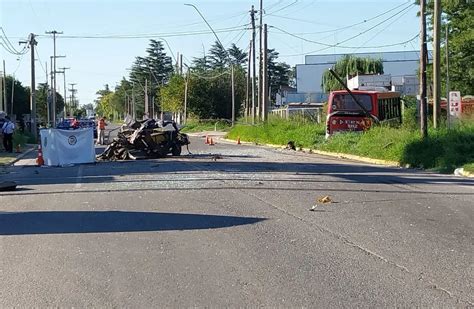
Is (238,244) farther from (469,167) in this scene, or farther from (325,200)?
(469,167)

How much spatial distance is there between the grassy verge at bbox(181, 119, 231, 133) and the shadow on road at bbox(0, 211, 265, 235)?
188 feet

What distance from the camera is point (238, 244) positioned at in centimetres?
869

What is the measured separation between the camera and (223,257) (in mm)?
7930

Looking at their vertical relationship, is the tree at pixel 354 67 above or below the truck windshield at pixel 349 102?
above

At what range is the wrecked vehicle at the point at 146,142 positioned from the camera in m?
26.5

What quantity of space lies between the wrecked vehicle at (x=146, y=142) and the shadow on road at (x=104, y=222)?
14778 mm

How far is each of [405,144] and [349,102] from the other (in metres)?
6.33

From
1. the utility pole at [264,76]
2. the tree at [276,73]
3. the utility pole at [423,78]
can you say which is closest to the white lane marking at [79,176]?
the utility pole at [423,78]

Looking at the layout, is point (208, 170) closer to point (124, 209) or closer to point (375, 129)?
point (124, 209)

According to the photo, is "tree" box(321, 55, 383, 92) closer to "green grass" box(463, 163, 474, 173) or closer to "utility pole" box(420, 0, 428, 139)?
"utility pole" box(420, 0, 428, 139)

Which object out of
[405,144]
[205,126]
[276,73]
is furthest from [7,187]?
[276,73]

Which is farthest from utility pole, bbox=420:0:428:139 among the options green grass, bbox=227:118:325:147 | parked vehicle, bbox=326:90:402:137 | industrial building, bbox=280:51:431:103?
industrial building, bbox=280:51:431:103

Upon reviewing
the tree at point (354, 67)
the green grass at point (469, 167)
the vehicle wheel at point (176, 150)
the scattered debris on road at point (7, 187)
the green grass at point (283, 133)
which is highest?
the tree at point (354, 67)

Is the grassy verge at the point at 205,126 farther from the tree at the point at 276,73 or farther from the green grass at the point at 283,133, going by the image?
the tree at the point at 276,73
